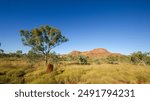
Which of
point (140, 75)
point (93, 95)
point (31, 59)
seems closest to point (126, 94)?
point (93, 95)

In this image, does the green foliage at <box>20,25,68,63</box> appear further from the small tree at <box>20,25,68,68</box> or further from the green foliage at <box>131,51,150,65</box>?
the green foliage at <box>131,51,150,65</box>

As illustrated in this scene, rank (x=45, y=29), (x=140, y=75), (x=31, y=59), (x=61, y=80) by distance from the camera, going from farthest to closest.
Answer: (x=31, y=59) → (x=45, y=29) → (x=140, y=75) → (x=61, y=80)

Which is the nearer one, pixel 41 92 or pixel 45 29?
pixel 41 92

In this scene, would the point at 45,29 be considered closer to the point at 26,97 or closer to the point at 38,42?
the point at 38,42

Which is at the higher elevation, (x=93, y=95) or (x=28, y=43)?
(x=28, y=43)

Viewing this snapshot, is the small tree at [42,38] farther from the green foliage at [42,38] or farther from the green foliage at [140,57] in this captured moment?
the green foliage at [140,57]

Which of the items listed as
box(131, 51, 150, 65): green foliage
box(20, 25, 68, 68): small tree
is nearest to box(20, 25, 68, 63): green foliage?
box(20, 25, 68, 68): small tree

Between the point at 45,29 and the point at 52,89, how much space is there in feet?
58.0

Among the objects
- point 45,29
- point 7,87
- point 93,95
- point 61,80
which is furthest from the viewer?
point 45,29

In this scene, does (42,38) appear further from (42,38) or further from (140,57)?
(140,57)

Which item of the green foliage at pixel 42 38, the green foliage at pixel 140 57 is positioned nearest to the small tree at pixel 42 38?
A: the green foliage at pixel 42 38

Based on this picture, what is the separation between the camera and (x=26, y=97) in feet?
24.6

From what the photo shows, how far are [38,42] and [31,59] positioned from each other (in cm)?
463

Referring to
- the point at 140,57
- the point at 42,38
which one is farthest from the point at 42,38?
the point at 140,57
